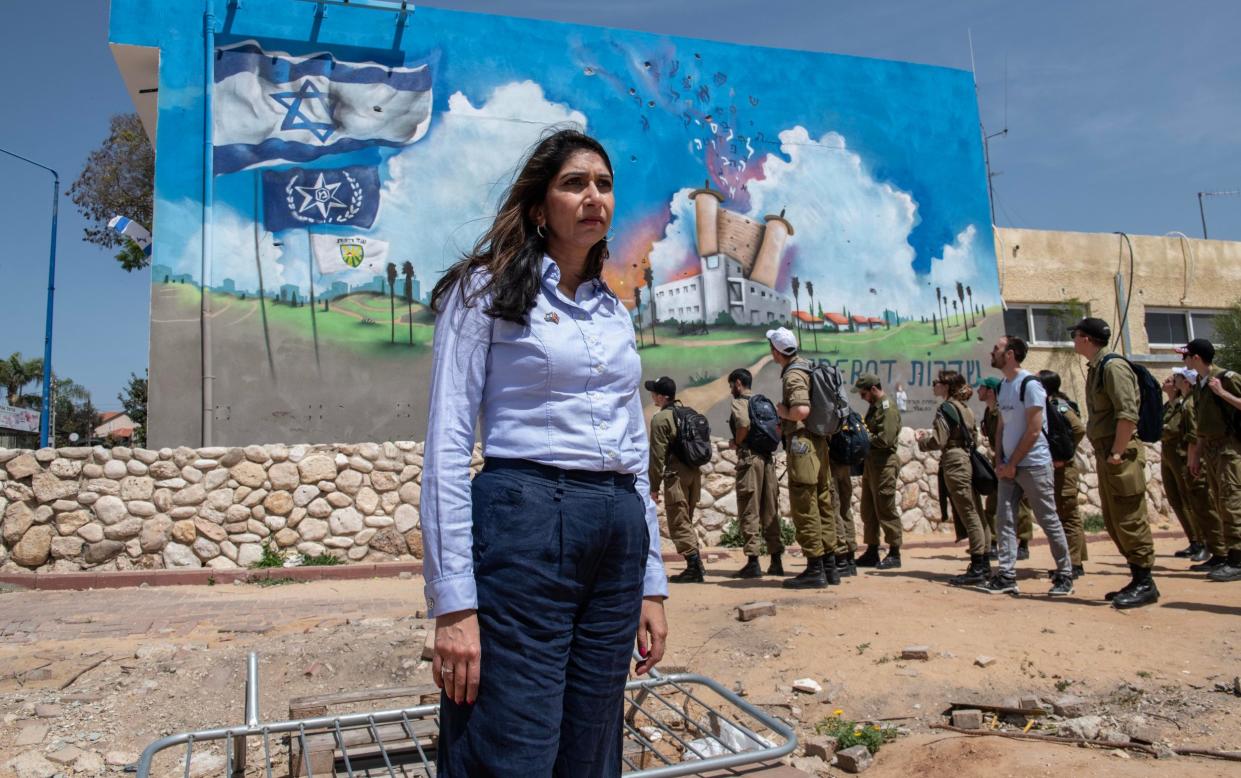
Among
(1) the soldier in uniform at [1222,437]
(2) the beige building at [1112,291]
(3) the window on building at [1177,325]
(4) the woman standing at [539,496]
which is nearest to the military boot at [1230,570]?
(1) the soldier in uniform at [1222,437]

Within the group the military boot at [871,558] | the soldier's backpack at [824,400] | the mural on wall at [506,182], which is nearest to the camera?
the soldier's backpack at [824,400]

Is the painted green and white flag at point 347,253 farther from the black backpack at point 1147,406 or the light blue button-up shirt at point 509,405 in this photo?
the light blue button-up shirt at point 509,405

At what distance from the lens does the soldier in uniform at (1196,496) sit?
748 cm

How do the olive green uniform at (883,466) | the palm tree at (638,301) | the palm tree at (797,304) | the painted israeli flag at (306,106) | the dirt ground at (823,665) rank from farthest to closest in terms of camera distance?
the palm tree at (797,304)
the palm tree at (638,301)
the painted israeli flag at (306,106)
the olive green uniform at (883,466)
the dirt ground at (823,665)

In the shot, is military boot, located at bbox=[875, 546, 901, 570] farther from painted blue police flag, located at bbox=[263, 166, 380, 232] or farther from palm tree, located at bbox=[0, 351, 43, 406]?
palm tree, located at bbox=[0, 351, 43, 406]

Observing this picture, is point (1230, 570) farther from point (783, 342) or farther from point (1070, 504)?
point (783, 342)

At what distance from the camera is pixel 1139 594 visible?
585 cm

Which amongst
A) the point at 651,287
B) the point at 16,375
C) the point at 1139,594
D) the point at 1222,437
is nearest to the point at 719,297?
the point at 651,287

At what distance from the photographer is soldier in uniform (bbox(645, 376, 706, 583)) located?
7.80 metres

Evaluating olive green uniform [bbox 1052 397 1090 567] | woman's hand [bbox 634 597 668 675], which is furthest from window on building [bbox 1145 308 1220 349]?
woman's hand [bbox 634 597 668 675]

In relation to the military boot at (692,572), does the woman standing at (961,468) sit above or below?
above

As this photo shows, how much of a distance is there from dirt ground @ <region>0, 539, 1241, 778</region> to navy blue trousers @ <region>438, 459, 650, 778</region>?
7.59 feet

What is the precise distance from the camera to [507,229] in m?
2.04

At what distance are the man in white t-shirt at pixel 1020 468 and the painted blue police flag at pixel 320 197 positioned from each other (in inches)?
312
